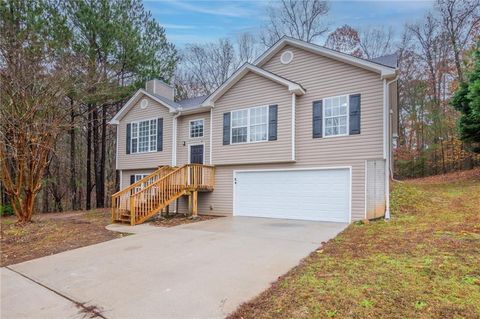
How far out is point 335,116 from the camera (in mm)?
10211

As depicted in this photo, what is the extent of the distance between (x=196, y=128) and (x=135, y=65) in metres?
6.88

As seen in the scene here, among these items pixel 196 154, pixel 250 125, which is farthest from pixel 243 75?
pixel 196 154

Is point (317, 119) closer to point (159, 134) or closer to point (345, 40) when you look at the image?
point (159, 134)

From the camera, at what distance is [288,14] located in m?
22.8

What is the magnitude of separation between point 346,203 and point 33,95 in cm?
1143

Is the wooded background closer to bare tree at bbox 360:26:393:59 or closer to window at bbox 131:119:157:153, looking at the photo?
bare tree at bbox 360:26:393:59

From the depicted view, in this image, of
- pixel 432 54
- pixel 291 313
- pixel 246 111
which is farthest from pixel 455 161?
pixel 291 313

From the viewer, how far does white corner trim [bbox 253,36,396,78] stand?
9.25 metres

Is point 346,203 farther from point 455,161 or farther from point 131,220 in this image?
point 455,161

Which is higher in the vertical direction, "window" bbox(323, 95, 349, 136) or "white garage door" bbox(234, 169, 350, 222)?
"window" bbox(323, 95, 349, 136)

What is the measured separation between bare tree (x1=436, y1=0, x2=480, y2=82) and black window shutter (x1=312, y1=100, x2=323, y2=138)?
14.7 m

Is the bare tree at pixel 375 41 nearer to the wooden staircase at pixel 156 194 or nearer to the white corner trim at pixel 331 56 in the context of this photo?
the white corner trim at pixel 331 56

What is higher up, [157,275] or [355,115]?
[355,115]

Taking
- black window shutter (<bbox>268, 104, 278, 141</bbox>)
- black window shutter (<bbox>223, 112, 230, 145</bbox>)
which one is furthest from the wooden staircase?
black window shutter (<bbox>268, 104, 278, 141</bbox>)
